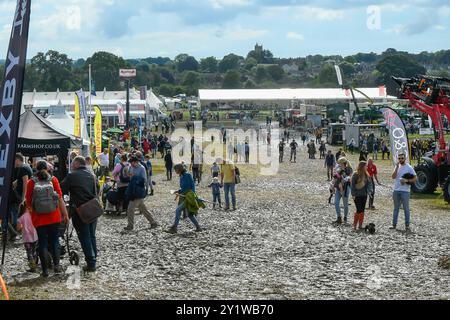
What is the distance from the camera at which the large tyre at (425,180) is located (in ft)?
89.2

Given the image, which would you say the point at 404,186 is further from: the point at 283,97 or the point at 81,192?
the point at 283,97

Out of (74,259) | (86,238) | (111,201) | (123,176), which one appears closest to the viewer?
(86,238)

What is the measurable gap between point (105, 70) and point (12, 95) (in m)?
165

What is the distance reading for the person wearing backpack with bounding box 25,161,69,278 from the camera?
11.6 meters

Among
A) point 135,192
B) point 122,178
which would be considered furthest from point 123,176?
point 135,192

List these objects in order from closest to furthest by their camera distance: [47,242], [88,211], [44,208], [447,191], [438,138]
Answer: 1. [44,208]
2. [47,242]
3. [88,211]
4. [447,191]
5. [438,138]

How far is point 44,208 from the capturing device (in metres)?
11.6

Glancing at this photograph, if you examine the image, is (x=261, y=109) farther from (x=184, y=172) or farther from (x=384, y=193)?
(x=184, y=172)

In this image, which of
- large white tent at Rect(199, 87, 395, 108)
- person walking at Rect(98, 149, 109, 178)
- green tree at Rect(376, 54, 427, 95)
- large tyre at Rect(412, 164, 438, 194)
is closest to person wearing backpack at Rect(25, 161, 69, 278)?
person walking at Rect(98, 149, 109, 178)

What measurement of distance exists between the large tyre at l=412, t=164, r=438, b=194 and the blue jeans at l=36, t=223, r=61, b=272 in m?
17.6

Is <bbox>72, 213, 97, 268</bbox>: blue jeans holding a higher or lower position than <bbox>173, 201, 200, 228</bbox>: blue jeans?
higher

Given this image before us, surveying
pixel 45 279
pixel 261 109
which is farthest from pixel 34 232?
pixel 261 109

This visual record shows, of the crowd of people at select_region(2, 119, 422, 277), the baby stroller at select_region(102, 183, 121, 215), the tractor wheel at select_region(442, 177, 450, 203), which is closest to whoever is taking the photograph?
the crowd of people at select_region(2, 119, 422, 277)

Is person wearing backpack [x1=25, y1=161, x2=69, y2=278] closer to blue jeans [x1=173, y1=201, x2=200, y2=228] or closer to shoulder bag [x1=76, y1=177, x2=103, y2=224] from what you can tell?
shoulder bag [x1=76, y1=177, x2=103, y2=224]
